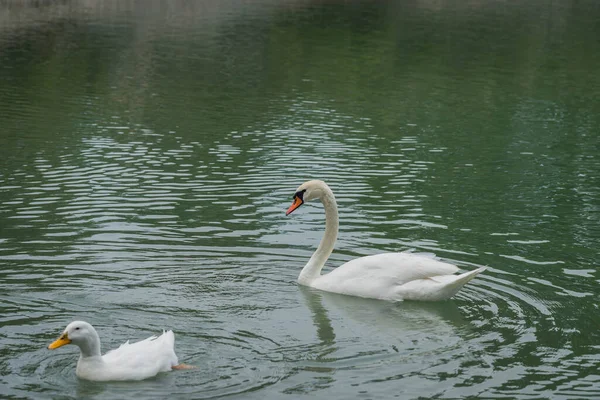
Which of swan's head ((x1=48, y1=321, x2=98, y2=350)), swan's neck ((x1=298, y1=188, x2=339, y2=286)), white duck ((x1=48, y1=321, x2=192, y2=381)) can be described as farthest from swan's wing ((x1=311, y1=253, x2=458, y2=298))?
swan's head ((x1=48, y1=321, x2=98, y2=350))

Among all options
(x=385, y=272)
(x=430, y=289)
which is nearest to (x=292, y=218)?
(x=385, y=272)

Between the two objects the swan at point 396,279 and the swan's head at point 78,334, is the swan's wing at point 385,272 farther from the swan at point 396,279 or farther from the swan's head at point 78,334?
the swan's head at point 78,334

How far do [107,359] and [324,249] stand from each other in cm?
420

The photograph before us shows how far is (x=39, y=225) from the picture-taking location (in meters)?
15.4

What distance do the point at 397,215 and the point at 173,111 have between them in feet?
37.6

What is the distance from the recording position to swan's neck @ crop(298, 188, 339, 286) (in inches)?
509

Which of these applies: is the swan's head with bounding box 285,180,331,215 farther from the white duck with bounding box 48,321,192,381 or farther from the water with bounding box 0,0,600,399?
the white duck with bounding box 48,321,192,381

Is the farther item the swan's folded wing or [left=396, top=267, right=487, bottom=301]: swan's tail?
the swan's folded wing

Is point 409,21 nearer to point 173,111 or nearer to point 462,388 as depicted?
point 173,111

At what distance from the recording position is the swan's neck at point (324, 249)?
509 inches

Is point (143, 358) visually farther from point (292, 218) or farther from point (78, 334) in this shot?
point (292, 218)

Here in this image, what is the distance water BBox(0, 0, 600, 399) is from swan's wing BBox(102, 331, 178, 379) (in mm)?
122

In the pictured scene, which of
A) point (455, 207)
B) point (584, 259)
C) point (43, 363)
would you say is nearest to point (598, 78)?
point (455, 207)

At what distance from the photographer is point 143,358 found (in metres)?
9.45
